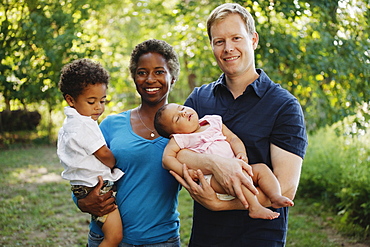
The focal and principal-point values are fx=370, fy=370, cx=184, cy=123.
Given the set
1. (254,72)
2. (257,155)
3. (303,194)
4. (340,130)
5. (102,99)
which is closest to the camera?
(257,155)

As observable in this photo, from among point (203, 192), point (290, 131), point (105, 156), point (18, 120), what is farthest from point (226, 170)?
point (18, 120)

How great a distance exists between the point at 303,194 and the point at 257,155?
4.99m

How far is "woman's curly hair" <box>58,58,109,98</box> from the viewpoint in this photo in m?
2.26

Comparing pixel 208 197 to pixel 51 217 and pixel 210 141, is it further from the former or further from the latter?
pixel 51 217

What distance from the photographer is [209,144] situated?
6.79ft

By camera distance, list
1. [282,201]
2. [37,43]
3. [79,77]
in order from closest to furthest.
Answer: [282,201] < [79,77] < [37,43]

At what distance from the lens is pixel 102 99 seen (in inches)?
92.4

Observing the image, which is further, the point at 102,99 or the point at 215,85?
the point at 102,99

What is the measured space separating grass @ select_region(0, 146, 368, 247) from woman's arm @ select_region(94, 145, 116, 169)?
2.92 m

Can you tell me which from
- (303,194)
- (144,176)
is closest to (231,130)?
(144,176)

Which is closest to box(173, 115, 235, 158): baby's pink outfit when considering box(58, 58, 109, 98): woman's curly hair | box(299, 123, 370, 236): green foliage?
box(58, 58, 109, 98): woman's curly hair

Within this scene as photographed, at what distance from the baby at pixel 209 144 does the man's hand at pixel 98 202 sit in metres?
0.42

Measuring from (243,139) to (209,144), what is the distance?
20 cm

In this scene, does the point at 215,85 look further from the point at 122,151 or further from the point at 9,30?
the point at 9,30
